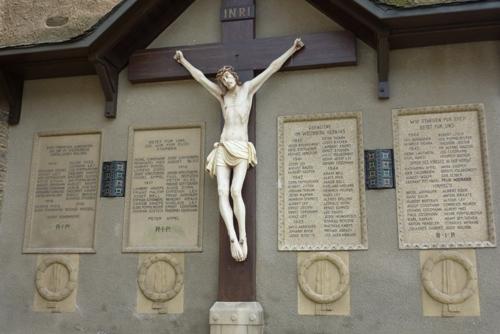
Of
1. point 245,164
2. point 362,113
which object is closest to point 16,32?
point 245,164

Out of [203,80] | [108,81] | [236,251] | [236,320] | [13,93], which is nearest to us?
[236,320]

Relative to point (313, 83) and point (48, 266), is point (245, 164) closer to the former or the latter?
point (313, 83)

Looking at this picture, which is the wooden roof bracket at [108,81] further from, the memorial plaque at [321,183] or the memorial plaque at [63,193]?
the memorial plaque at [321,183]

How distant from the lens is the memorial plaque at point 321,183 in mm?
7402

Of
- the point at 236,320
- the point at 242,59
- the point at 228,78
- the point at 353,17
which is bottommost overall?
the point at 236,320

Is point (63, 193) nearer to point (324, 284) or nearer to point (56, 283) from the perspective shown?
point (56, 283)

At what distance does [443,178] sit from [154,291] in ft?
12.2

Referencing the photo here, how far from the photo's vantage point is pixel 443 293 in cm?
695

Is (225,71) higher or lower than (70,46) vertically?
lower

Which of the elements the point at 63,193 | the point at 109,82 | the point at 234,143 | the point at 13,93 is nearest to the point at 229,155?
the point at 234,143

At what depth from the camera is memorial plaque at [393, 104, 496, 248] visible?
23.2 ft

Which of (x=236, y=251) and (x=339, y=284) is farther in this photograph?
(x=236, y=251)

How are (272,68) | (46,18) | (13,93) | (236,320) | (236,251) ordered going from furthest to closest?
(46,18) < (13,93) < (272,68) < (236,251) < (236,320)

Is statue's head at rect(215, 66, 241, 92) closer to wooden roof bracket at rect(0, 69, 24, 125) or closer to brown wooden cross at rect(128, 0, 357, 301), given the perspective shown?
brown wooden cross at rect(128, 0, 357, 301)
